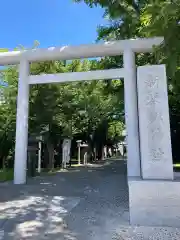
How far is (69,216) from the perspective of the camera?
4.33 m

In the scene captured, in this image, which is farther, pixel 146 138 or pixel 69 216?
pixel 146 138

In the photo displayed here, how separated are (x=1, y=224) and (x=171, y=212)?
268 cm

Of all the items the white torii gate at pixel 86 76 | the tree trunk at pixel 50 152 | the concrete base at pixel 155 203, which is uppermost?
the white torii gate at pixel 86 76

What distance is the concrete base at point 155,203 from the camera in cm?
395

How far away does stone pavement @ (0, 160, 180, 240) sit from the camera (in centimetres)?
358

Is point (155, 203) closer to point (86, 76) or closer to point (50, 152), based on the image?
point (86, 76)

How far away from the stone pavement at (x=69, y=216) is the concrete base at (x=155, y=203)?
0.15m

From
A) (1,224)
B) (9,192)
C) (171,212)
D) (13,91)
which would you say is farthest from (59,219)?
(13,91)

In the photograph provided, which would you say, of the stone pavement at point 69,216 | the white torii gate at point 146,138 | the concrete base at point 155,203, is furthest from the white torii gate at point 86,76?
the concrete base at point 155,203

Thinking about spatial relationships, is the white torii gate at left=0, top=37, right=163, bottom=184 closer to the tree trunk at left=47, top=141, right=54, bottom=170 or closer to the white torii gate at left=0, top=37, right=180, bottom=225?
the white torii gate at left=0, top=37, right=180, bottom=225

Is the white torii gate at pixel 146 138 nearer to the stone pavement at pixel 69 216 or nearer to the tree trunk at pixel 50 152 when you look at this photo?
the stone pavement at pixel 69 216

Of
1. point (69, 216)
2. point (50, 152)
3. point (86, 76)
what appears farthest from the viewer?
point (50, 152)

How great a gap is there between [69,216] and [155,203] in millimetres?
1482

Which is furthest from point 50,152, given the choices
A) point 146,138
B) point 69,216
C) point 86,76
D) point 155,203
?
point 155,203
